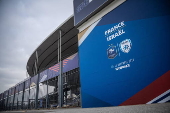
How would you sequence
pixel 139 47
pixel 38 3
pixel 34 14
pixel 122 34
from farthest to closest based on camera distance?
pixel 34 14 < pixel 38 3 < pixel 122 34 < pixel 139 47

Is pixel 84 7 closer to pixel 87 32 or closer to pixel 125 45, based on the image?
pixel 87 32

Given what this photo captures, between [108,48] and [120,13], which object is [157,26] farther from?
[108,48]

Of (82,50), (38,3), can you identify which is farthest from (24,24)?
(82,50)

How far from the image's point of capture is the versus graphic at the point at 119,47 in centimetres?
469

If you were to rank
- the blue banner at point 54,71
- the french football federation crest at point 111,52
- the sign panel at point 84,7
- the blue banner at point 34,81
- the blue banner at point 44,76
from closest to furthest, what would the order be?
the french football federation crest at point 111,52 < the sign panel at point 84,7 < the blue banner at point 54,71 < the blue banner at point 44,76 < the blue banner at point 34,81

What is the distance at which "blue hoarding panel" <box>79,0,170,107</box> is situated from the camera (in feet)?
12.7

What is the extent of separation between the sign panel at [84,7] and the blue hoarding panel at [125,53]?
99 centimetres

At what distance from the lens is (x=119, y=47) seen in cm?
501

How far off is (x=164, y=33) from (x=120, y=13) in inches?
84.1

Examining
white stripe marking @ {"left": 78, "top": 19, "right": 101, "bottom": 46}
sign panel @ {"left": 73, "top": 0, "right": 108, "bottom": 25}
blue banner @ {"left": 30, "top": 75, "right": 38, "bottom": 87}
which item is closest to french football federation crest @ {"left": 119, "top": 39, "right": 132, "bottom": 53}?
white stripe marking @ {"left": 78, "top": 19, "right": 101, "bottom": 46}

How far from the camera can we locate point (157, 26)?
396 centimetres

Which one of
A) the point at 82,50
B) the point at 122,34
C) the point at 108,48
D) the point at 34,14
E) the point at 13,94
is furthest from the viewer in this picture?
the point at 13,94

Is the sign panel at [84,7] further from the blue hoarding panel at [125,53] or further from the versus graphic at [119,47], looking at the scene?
the versus graphic at [119,47]

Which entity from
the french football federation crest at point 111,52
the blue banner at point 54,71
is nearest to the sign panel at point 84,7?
the french football federation crest at point 111,52
